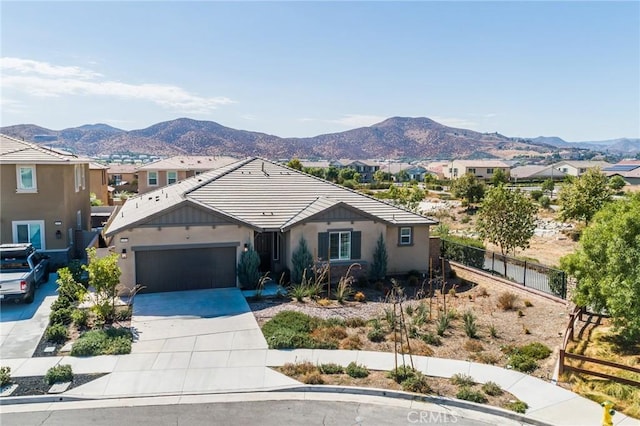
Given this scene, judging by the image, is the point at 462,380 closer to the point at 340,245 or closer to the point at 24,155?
the point at 340,245

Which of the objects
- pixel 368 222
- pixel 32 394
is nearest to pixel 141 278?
pixel 32 394

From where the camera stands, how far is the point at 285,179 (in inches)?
1102

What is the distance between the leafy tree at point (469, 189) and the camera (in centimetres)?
6644

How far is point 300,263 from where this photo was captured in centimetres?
2178

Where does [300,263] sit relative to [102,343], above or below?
above

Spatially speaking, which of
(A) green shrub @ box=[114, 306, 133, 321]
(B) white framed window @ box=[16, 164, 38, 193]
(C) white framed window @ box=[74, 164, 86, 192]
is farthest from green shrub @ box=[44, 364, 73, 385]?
(C) white framed window @ box=[74, 164, 86, 192]

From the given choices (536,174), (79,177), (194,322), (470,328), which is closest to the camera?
(470,328)

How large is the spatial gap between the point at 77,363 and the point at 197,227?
8178 mm

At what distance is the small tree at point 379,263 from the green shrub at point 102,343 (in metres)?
11.4

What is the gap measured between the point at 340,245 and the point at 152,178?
3472cm

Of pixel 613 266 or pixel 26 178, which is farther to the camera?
pixel 26 178

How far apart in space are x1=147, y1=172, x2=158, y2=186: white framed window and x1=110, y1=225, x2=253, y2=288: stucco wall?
32122 mm

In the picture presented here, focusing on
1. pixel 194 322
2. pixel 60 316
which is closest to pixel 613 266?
pixel 194 322

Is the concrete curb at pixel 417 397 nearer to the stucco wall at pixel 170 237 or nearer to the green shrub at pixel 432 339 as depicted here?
the green shrub at pixel 432 339
